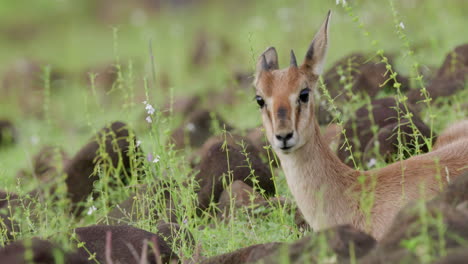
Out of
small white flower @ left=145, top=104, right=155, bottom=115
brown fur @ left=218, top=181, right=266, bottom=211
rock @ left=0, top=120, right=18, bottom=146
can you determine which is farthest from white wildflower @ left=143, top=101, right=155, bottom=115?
rock @ left=0, top=120, right=18, bottom=146

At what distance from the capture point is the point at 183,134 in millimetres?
7613

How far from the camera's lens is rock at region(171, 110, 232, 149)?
7.56m

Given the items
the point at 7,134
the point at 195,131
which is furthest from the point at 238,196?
the point at 7,134

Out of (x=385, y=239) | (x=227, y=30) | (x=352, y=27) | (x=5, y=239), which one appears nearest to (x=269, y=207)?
(x=5, y=239)

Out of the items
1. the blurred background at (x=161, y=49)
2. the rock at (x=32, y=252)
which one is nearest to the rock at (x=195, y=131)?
the blurred background at (x=161, y=49)

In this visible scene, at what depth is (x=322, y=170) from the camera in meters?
4.21

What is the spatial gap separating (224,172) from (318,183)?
1.44 metres

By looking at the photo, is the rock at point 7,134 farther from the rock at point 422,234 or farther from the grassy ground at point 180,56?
the rock at point 422,234

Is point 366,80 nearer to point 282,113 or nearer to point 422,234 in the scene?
point 282,113

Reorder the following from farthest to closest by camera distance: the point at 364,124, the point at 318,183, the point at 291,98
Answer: the point at 364,124, the point at 318,183, the point at 291,98

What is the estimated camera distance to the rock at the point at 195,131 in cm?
756

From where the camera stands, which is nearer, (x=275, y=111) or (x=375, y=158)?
(x=275, y=111)

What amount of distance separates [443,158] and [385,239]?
1.50m

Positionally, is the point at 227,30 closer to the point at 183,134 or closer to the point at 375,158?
the point at 183,134
